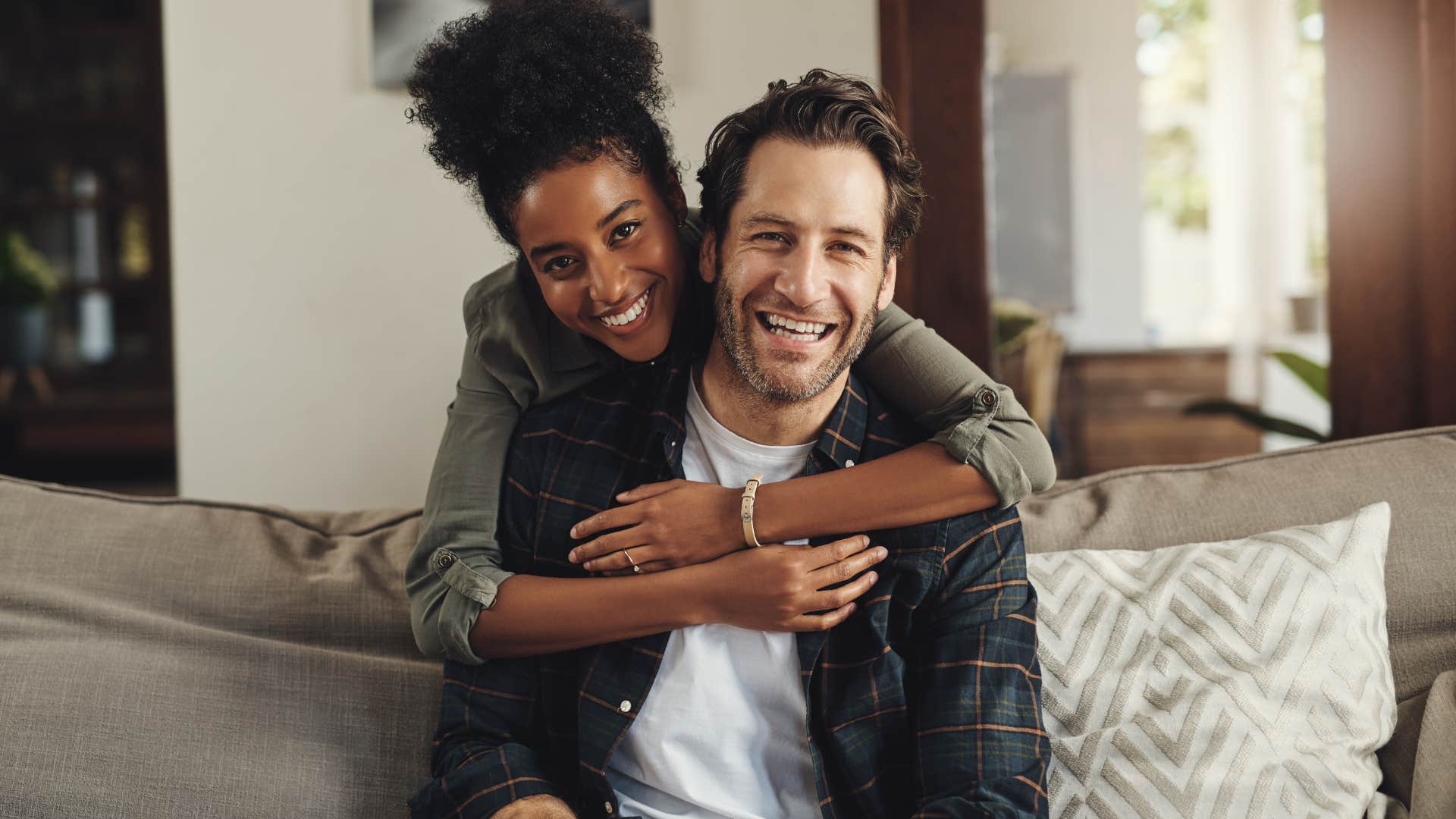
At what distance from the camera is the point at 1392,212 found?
1.92 m

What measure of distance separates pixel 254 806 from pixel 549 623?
423mm

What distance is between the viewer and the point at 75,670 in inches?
52.7

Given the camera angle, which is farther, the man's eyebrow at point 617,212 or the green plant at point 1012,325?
the green plant at point 1012,325

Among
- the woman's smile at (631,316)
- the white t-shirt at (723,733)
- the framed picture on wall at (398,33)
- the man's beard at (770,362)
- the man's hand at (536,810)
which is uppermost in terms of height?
the framed picture on wall at (398,33)

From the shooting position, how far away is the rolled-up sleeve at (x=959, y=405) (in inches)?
48.1

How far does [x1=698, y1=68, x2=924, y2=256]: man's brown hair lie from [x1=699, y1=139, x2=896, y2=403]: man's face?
1cm

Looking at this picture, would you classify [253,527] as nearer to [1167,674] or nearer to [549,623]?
[549,623]

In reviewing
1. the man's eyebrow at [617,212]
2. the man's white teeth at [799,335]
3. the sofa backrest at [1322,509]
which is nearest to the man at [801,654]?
the man's white teeth at [799,335]

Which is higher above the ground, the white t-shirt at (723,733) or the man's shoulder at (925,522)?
the man's shoulder at (925,522)

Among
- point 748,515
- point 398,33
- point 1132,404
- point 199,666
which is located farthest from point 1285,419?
point 1132,404

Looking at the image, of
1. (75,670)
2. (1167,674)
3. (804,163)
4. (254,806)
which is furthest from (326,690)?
(1167,674)

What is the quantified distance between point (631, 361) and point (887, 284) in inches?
12.8

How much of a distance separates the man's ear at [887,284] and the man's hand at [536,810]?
26.4 inches

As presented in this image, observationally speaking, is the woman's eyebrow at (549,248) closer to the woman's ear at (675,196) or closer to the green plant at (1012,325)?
the woman's ear at (675,196)
